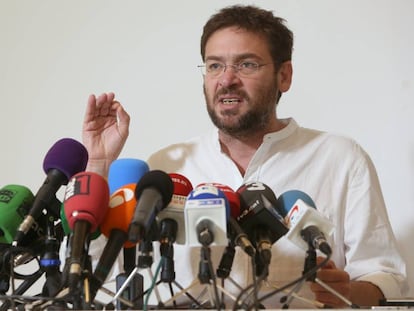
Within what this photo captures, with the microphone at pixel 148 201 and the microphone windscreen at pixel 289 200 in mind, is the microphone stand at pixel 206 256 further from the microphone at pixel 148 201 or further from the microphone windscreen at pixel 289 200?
the microphone windscreen at pixel 289 200

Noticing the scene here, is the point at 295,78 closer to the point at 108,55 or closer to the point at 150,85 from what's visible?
the point at 150,85

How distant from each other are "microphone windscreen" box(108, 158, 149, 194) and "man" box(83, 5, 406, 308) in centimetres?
48

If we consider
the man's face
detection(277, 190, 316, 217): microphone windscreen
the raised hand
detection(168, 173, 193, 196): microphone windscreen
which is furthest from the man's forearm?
the raised hand

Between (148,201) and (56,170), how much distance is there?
0.31 meters

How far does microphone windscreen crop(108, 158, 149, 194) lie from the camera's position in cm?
108

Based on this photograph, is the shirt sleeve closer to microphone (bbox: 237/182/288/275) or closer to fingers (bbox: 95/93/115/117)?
microphone (bbox: 237/182/288/275)

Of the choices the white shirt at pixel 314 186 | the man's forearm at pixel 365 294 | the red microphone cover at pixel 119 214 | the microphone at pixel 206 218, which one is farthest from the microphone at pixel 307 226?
the white shirt at pixel 314 186

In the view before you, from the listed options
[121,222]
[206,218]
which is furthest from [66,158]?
[206,218]

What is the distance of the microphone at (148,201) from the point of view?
0.80 metres

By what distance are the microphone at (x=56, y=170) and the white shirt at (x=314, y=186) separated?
51 cm

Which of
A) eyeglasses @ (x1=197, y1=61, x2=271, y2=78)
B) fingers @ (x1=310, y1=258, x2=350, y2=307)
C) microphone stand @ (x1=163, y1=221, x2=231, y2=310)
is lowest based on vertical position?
fingers @ (x1=310, y1=258, x2=350, y2=307)

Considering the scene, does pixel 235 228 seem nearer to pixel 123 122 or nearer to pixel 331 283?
pixel 331 283

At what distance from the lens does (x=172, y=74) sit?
2.14 m

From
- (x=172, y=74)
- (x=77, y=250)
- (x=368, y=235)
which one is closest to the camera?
(x=77, y=250)
